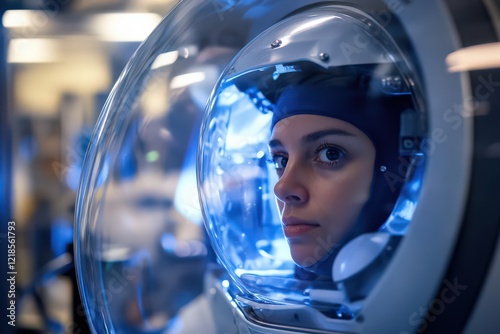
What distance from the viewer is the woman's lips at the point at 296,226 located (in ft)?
2.23

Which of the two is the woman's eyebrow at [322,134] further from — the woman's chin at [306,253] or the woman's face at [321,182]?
the woman's chin at [306,253]

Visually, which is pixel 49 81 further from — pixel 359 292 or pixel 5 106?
pixel 359 292

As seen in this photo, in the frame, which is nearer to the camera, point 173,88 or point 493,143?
point 493,143

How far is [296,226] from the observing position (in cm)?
69

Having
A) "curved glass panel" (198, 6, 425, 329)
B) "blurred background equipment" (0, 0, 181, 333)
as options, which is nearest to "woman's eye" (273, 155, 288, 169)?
"curved glass panel" (198, 6, 425, 329)

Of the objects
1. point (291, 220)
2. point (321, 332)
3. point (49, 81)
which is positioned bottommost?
point (321, 332)

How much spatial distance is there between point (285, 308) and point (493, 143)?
30 cm

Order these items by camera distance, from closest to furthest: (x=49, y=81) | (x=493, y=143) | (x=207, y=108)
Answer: (x=493, y=143) < (x=207, y=108) < (x=49, y=81)

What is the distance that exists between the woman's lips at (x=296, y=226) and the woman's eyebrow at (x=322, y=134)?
0.09 m

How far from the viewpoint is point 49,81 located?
1040 millimetres

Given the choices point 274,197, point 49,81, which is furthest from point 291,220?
point 49,81

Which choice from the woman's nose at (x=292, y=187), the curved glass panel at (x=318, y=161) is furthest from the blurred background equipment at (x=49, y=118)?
the woman's nose at (x=292, y=187)

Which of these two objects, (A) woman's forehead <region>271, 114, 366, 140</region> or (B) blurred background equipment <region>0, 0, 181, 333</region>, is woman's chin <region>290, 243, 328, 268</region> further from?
(B) blurred background equipment <region>0, 0, 181, 333</region>

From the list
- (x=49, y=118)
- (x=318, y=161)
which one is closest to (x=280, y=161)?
(x=318, y=161)
